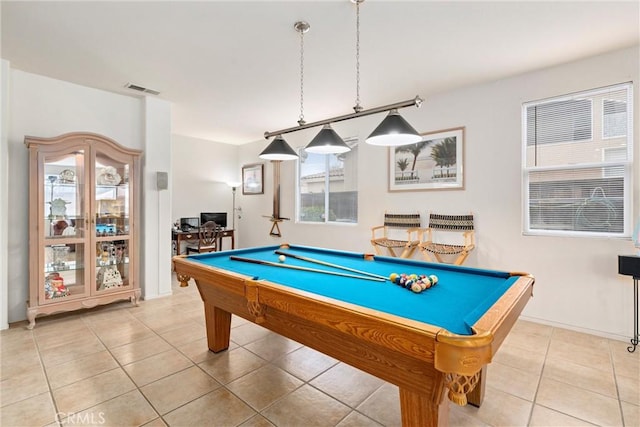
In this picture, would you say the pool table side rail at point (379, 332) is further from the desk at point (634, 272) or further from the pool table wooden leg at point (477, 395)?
the desk at point (634, 272)

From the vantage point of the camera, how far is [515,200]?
3379 millimetres

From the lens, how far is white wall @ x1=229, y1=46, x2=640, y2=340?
2.89m

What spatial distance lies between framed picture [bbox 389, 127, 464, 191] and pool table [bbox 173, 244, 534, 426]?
1879 millimetres

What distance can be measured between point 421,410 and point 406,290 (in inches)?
23.4

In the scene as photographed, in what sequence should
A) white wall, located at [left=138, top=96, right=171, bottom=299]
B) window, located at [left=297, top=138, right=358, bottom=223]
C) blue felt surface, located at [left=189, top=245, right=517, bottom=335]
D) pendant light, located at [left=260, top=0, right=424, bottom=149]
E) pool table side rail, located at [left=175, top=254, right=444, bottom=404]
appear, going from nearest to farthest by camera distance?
1. pool table side rail, located at [left=175, top=254, right=444, bottom=404]
2. blue felt surface, located at [left=189, top=245, right=517, bottom=335]
3. pendant light, located at [left=260, top=0, right=424, bottom=149]
4. white wall, located at [left=138, top=96, right=171, bottom=299]
5. window, located at [left=297, top=138, right=358, bottom=223]

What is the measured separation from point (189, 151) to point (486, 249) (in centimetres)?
554

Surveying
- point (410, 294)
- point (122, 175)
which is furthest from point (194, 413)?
point (122, 175)

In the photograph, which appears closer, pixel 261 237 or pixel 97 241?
pixel 97 241

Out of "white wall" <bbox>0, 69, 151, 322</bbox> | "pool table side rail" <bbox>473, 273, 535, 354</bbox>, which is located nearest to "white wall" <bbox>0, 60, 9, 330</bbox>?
"white wall" <bbox>0, 69, 151, 322</bbox>

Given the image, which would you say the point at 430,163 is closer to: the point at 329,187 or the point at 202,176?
the point at 329,187

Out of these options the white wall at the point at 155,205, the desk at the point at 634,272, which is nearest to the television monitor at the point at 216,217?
the white wall at the point at 155,205

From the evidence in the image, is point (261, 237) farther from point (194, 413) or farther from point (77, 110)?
point (194, 413)

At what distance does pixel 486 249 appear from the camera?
3.57 metres

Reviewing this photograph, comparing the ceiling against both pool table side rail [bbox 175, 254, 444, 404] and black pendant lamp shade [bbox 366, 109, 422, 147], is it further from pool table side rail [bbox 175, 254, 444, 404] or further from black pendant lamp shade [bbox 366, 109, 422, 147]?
pool table side rail [bbox 175, 254, 444, 404]
